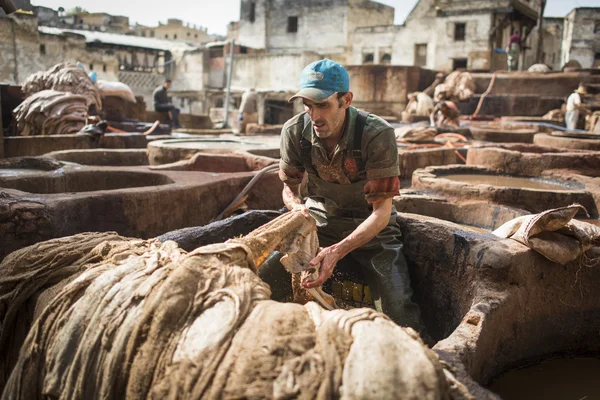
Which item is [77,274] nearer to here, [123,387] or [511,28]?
[123,387]

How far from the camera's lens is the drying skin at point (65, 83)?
34.9 feet

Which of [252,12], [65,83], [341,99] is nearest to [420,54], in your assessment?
[252,12]

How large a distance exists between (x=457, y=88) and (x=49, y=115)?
1196 centimetres

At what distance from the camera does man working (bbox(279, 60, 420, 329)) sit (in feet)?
8.47

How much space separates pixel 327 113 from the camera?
104 inches

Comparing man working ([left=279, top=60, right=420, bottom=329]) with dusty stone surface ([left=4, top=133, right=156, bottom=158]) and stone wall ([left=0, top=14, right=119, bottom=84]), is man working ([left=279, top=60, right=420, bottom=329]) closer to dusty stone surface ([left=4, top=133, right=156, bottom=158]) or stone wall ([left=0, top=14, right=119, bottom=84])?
dusty stone surface ([left=4, top=133, right=156, bottom=158])

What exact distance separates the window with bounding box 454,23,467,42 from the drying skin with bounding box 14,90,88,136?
20.9 meters

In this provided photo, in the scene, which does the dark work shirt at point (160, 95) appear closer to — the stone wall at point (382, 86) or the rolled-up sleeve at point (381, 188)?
the stone wall at point (382, 86)

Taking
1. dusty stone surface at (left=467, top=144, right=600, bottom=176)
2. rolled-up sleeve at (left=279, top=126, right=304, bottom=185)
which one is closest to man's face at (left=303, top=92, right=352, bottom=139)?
rolled-up sleeve at (left=279, top=126, right=304, bottom=185)

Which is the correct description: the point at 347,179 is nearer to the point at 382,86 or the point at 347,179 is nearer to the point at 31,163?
the point at 31,163

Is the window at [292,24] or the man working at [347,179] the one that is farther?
the window at [292,24]

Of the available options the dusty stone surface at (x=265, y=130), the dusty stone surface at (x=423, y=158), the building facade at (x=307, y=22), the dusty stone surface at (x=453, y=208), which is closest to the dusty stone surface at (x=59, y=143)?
the dusty stone surface at (x=423, y=158)

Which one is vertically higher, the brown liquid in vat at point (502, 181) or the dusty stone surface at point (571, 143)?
the dusty stone surface at point (571, 143)

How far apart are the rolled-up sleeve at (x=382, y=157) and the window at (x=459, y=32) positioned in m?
24.7
